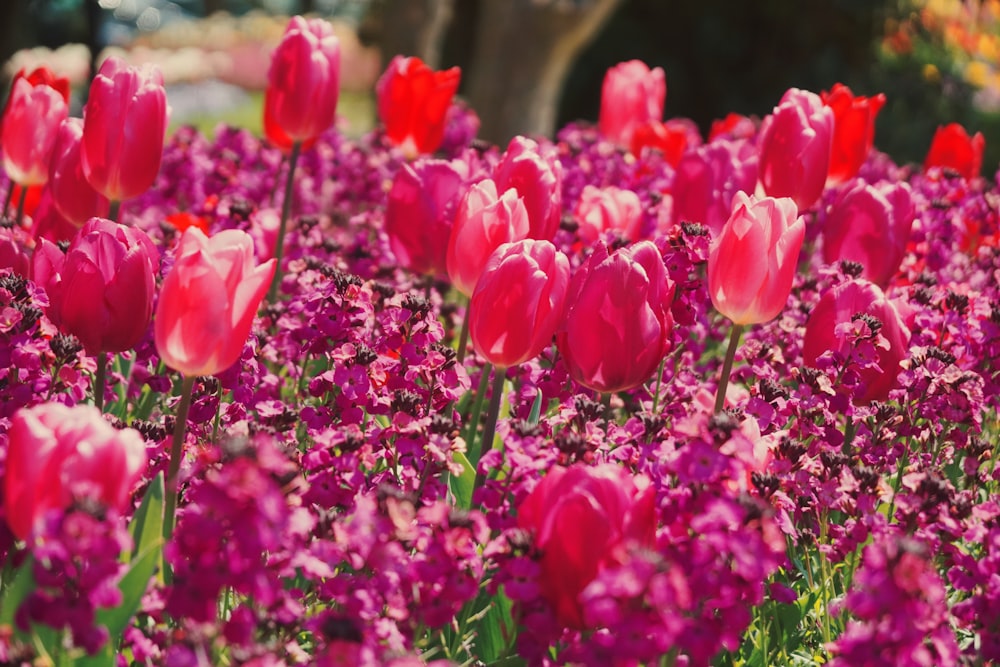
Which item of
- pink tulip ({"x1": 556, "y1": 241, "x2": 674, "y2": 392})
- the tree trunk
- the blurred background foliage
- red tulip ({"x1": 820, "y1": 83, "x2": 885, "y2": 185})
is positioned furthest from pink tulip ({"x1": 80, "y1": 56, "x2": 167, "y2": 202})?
the blurred background foliage

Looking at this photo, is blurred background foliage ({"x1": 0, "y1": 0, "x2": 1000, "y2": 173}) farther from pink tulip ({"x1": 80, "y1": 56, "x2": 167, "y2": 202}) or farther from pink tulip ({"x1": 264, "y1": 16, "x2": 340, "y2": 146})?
pink tulip ({"x1": 80, "y1": 56, "x2": 167, "y2": 202})

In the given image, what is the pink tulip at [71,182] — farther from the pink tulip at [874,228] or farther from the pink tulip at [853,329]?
the pink tulip at [874,228]

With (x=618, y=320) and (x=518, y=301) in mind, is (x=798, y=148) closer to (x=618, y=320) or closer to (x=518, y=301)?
(x=618, y=320)

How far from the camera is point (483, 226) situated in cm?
234

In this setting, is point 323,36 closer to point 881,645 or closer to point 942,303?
point 942,303

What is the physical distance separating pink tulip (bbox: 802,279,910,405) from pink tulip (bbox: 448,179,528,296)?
0.65 m

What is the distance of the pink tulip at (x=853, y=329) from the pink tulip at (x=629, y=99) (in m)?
2.24

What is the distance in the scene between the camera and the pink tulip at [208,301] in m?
1.76

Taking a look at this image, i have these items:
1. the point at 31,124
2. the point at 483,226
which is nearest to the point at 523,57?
the point at 31,124

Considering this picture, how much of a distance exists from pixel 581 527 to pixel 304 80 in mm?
2026

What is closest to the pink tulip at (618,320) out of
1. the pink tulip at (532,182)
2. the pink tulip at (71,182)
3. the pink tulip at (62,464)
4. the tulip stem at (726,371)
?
the tulip stem at (726,371)

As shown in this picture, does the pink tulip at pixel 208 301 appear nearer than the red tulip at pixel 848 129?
Yes

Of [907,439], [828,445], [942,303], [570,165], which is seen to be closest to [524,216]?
[828,445]

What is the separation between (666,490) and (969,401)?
34.1 inches
